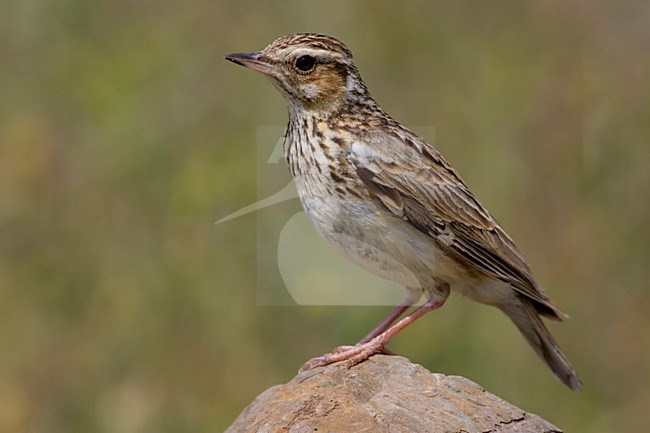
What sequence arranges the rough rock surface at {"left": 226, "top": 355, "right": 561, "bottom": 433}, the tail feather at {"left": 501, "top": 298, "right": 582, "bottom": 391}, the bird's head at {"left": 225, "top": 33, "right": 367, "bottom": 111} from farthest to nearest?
the tail feather at {"left": 501, "top": 298, "right": 582, "bottom": 391} → the bird's head at {"left": 225, "top": 33, "right": 367, "bottom": 111} → the rough rock surface at {"left": 226, "top": 355, "right": 561, "bottom": 433}

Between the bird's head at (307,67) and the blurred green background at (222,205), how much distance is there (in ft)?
5.73

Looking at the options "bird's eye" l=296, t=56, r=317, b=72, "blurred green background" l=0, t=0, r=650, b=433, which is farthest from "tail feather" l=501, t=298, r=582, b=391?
"bird's eye" l=296, t=56, r=317, b=72

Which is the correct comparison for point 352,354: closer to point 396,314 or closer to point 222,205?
point 396,314

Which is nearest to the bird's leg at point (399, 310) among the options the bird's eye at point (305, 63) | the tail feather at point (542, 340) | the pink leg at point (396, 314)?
the pink leg at point (396, 314)

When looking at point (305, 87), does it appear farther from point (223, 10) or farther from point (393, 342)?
point (223, 10)

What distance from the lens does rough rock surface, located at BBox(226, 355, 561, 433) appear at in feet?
20.3

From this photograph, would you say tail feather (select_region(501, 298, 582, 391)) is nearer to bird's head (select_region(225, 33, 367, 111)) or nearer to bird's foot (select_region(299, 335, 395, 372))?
bird's foot (select_region(299, 335, 395, 372))

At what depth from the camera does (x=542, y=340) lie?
7.90m

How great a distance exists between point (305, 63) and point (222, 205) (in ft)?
7.01

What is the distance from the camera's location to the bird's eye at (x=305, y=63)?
24.4ft

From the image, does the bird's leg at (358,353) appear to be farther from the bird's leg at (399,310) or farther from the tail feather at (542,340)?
the tail feather at (542,340)

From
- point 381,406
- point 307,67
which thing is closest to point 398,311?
point 381,406

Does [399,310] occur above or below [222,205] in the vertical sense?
below

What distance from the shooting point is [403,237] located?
7227 mm
